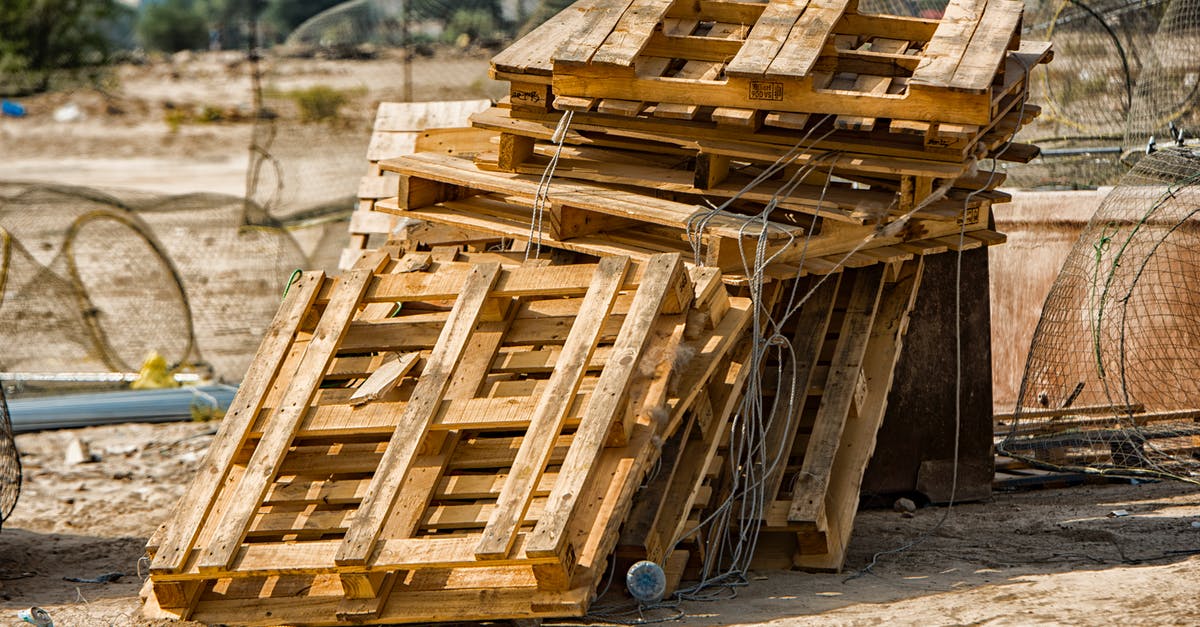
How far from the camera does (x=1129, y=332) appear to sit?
7.29 m

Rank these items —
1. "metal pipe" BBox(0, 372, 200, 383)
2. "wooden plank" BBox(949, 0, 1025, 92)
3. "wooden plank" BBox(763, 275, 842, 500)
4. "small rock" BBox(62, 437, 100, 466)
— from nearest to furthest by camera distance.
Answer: "wooden plank" BBox(949, 0, 1025, 92), "wooden plank" BBox(763, 275, 842, 500), "small rock" BBox(62, 437, 100, 466), "metal pipe" BBox(0, 372, 200, 383)

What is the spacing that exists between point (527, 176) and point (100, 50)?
2476cm

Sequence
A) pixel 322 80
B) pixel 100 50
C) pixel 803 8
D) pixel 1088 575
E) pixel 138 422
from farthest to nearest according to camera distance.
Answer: pixel 100 50 → pixel 322 80 → pixel 138 422 → pixel 803 8 → pixel 1088 575

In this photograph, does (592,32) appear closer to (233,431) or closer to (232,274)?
(233,431)

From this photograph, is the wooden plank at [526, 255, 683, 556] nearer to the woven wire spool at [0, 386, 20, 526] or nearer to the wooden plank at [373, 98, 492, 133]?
the woven wire spool at [0, 386, 20, 526]

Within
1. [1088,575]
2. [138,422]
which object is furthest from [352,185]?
[1088,575]

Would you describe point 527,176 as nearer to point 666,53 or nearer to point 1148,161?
point 666,53

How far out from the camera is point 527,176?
20.7ft

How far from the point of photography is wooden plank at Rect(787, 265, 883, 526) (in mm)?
5602

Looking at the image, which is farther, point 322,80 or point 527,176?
point 322,80

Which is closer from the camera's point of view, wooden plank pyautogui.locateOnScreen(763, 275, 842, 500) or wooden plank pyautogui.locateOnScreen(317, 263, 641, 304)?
wooden plank pyautogui.locateOnScreen(317, 263, 641, 304)

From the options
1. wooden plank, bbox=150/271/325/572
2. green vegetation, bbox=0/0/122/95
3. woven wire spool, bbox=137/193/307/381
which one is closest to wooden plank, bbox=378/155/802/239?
wooden plank, bbox=150/271/325/572

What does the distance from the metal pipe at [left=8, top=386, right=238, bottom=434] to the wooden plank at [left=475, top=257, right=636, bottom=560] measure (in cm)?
508

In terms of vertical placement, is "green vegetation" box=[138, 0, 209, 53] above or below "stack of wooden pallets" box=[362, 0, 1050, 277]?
above
